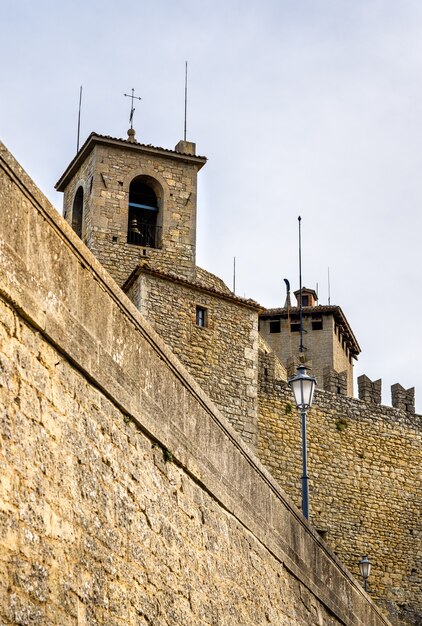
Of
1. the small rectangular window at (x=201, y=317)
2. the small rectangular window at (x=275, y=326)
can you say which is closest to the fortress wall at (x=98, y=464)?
the small rectangular window at (x=201, y=317)

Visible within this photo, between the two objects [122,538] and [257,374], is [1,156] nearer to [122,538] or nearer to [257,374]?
[122,538]

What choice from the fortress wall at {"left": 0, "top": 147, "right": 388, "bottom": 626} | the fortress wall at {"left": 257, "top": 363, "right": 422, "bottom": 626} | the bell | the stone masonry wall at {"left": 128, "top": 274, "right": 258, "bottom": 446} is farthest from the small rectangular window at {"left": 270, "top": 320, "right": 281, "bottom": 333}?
the fortress wall at {"left": 0, "top": 147, "right": 388, "bottom": 626}

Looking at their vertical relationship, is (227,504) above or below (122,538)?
above

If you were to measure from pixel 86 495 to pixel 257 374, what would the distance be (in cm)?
1997

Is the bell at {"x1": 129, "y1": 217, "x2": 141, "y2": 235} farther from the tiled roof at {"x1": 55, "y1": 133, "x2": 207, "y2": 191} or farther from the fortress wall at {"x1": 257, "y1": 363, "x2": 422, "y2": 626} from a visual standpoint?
the fortress wall at {"x1": 257, "y1": 363, "x2": 422, "y2": 626}

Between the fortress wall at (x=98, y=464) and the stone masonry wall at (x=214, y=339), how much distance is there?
1507cm

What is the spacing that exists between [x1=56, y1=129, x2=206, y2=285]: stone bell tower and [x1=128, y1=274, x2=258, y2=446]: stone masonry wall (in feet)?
9.16

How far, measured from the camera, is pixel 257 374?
2523 centimetres

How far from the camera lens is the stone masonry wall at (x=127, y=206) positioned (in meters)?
26.6

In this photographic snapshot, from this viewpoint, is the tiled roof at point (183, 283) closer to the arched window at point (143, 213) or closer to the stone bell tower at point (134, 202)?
the stone bell tower at point (134, 202)

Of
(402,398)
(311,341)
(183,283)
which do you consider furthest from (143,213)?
(311,341)

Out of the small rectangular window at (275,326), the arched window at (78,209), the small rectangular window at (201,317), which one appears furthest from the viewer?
the small rectangular window at (275,326)

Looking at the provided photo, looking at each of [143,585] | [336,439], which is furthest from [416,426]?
[143,585]

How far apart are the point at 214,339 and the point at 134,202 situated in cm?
551
